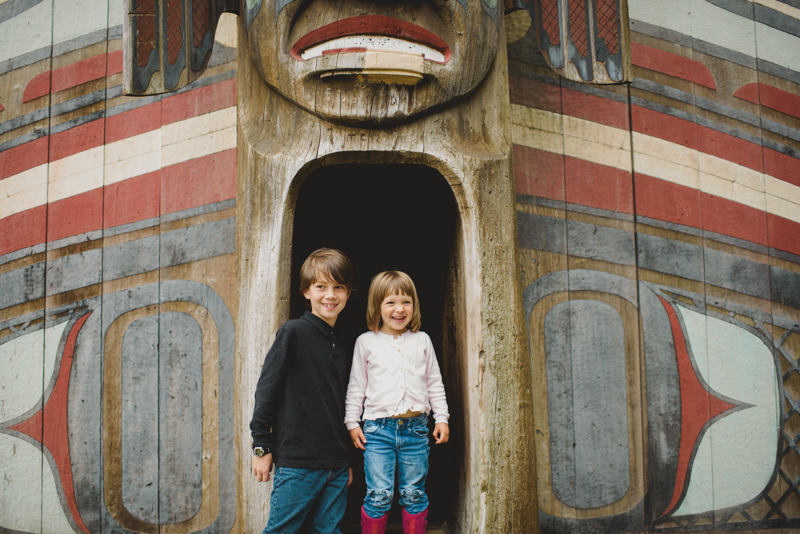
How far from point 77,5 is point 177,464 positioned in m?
2.25

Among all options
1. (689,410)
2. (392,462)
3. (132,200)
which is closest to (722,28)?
(689,410)

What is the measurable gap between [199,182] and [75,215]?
61 centimetres

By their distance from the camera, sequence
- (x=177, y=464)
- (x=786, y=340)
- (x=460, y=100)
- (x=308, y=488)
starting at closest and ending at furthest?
(x=308, y=488), (x=460, y=100), (x=177, y=464), (x=786, y=340)

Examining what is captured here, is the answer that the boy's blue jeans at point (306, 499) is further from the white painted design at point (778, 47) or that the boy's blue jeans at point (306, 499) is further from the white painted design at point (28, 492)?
the white painted design at point (778, 47)

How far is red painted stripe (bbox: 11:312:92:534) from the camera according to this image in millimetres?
2266

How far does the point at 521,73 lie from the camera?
2.42m

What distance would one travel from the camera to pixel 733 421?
235 cm

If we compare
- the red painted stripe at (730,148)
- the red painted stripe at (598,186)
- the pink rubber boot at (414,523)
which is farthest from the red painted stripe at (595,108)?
the pink rubber boot at (414,523)

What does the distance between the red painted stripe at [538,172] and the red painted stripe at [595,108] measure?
244mm

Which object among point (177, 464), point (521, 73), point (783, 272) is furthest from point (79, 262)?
point (783, 272)

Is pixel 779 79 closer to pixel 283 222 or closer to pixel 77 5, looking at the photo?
pixel 283 222

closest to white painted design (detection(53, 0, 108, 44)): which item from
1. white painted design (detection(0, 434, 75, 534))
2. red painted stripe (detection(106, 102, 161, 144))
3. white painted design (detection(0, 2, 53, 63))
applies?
white painted design (detection(0, 2, 53, 63))

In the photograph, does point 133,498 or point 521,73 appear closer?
point 133,498

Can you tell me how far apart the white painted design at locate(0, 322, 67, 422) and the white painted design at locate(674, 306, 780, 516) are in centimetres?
290
